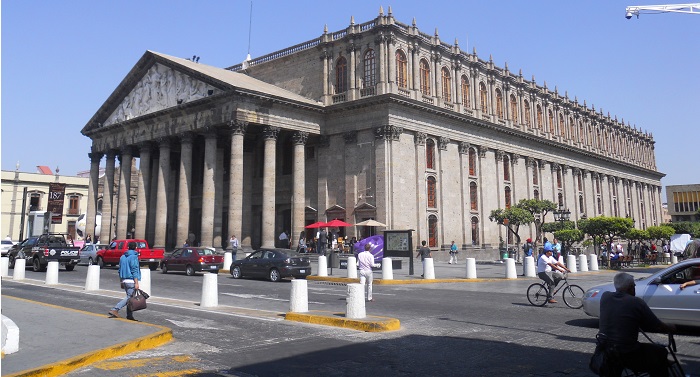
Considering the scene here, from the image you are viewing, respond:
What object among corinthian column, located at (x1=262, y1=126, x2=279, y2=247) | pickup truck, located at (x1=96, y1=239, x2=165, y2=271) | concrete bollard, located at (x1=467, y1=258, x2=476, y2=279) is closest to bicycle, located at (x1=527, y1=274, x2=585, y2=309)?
concrete bollard, located at (x1=467, y1=258, x2=476, y2=279)

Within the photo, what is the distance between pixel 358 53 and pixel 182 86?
13.6 m

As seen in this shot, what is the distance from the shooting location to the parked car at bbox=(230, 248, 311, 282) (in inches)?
904

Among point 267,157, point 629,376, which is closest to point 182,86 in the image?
point 267,157

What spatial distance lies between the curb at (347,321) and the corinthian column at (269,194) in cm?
2429

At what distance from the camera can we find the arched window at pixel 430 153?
40625 millimetres

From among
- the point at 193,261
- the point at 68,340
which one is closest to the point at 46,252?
the point at 193,261

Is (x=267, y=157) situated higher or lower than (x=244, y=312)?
higher

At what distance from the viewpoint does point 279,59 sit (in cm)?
4472

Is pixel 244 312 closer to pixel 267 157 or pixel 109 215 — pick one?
pixel 267 157

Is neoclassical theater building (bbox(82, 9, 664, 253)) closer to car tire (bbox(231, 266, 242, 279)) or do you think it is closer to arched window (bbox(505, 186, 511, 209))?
arched window (bbox(505, 186, 511, 209))

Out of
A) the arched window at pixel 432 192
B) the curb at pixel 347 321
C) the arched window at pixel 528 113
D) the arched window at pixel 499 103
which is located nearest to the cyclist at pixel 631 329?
the curb at pixel 347 321

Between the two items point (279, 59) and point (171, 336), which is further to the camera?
point (279, 59)

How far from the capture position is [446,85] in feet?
142

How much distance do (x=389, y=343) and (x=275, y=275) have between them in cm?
1459
